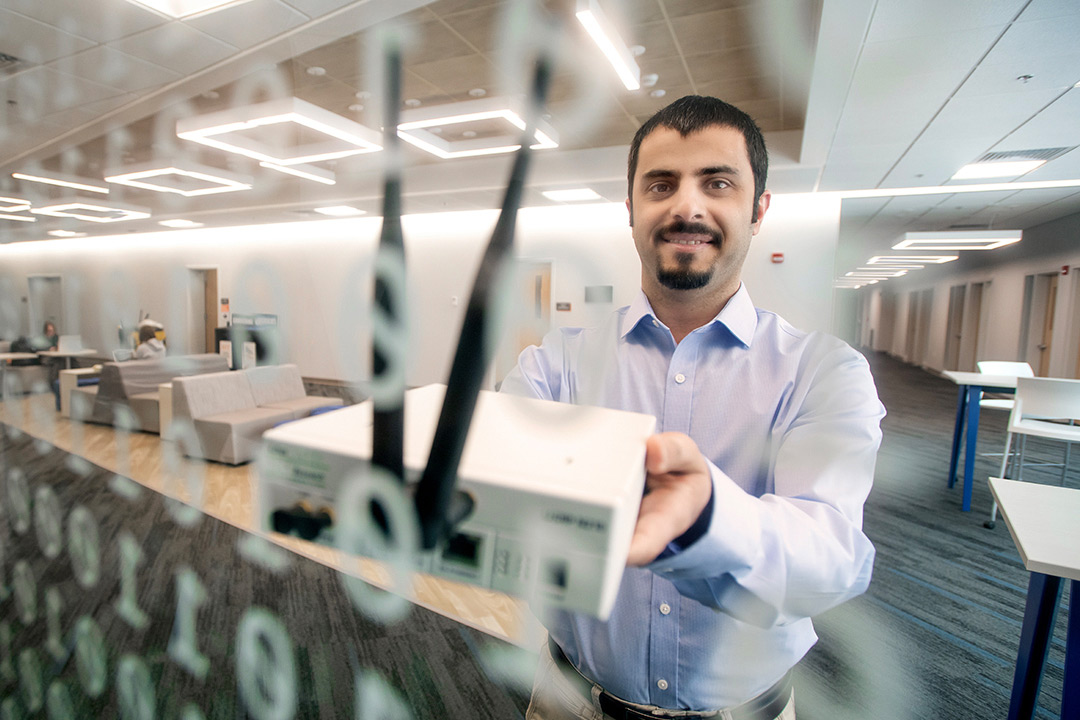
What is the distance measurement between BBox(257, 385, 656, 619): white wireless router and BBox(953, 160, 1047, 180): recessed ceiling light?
12.8 ft

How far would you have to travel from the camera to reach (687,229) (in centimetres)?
26

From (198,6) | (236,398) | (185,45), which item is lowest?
(236,398)

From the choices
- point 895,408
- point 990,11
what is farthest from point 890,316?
point 990,11

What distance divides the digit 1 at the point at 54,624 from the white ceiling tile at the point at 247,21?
139cm

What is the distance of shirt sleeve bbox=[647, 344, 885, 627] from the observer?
0.22m

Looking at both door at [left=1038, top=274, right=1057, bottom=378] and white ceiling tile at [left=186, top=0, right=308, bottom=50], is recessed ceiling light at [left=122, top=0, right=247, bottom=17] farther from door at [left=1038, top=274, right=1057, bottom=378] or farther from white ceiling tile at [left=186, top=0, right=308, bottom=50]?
door at [left=1038, top=274, right=1057, bottom=378]

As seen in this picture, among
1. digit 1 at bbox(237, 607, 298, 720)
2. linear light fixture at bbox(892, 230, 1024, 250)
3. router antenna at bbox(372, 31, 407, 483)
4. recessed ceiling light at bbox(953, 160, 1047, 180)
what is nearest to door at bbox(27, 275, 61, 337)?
router antenna at bbox(372, 31, 407, 483)

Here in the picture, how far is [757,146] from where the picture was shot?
32cm

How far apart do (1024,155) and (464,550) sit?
3.96m

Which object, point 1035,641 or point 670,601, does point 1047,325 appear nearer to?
point 1035,641

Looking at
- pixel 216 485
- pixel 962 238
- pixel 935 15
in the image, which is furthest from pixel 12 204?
pixel 962 238

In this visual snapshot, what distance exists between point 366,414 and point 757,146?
11.5 inches

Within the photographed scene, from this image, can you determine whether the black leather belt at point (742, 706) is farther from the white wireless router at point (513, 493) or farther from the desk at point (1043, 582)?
the desk at point (1043, 582)

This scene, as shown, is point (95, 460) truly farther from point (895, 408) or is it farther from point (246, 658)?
point (895, 408)
